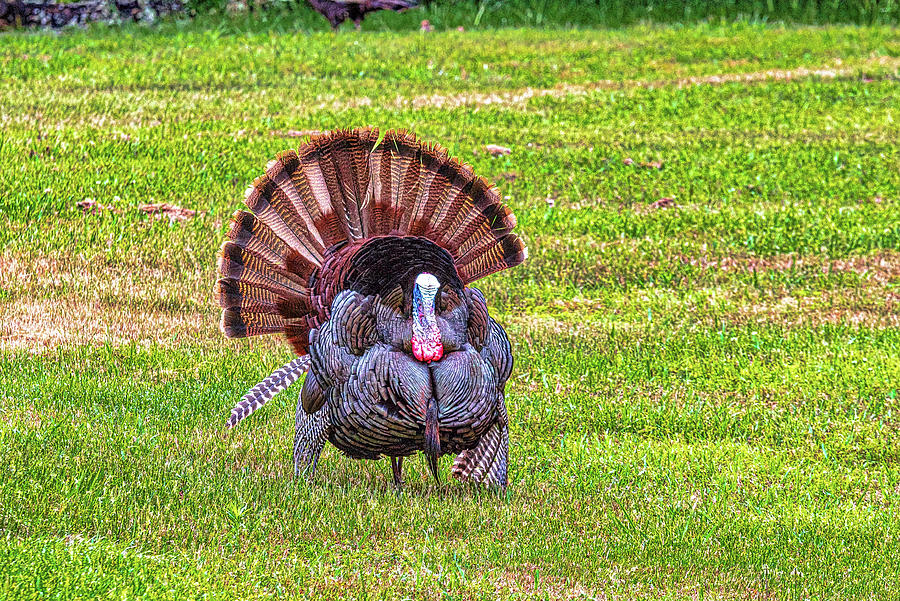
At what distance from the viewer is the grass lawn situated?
620 cm

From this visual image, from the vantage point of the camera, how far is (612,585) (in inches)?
237

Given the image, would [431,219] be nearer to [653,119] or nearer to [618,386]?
[618,386]

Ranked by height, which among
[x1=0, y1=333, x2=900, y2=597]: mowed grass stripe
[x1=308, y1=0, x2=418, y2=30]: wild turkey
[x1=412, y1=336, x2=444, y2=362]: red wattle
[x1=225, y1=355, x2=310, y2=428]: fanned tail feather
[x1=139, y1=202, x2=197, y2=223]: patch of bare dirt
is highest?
[x1=308, y1=0, x2=418, y2=30]: wild turkey

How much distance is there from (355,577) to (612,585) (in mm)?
1241

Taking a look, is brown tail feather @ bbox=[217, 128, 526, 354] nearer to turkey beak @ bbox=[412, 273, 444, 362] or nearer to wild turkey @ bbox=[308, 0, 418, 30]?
turkey beak @ bbox=[412, 273, 444, 362]

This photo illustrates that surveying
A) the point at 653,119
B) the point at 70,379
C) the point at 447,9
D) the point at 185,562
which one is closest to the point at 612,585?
the point at 185,562

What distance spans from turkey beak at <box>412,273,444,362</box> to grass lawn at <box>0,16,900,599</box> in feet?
3.17

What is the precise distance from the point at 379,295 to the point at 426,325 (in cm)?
40

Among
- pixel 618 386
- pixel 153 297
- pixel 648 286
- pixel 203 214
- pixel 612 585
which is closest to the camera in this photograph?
pixel 612 585

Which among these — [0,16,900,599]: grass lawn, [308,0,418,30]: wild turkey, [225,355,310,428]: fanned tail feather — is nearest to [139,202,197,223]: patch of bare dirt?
[0,16,900,599]: grass lawn

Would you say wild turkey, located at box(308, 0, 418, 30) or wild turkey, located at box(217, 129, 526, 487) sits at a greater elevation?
wild turkey, located at box(308, 0, 418, 30)

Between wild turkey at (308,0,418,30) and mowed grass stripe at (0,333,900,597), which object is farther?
wild turkey at (308,0,418,30)

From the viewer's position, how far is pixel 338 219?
744 cm

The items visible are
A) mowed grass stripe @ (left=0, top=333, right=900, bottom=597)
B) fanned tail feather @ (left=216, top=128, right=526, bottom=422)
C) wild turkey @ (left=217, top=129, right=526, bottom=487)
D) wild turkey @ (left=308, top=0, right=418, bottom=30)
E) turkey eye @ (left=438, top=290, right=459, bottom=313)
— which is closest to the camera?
mowed grass stripe @ (left=0, top=333, right=900, bottom=597)
